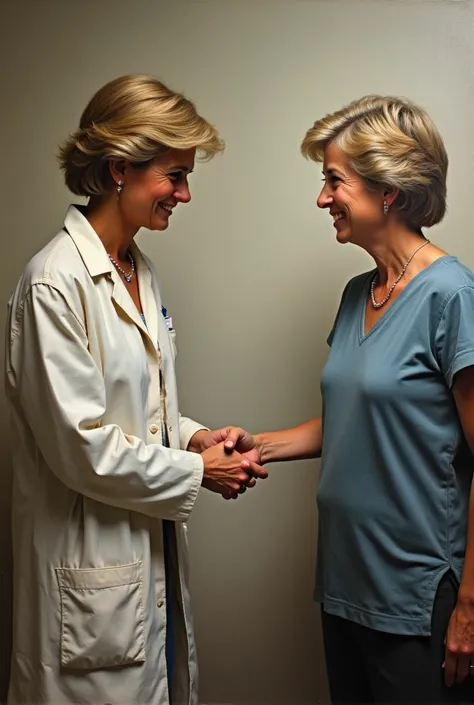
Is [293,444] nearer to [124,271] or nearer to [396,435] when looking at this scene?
[396,435]

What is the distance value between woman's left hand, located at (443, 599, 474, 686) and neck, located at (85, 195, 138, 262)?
37.2 inches

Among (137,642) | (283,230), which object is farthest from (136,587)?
(283,230)

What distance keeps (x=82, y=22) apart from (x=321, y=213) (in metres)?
0.73

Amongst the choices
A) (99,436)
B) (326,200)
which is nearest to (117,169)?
(326,200)

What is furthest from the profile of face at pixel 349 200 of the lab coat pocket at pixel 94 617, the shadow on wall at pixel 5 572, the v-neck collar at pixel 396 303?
the shadow on wall at pixel 5 572

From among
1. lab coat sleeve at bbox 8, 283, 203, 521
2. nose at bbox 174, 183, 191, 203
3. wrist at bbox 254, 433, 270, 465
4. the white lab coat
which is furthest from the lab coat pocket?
nose at bbox 174, 183, 191, 203

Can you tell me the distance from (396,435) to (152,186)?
0.67 meters

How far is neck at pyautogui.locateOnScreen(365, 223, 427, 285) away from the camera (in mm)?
1545

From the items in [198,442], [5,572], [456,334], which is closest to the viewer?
[456,334]

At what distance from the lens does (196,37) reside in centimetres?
189

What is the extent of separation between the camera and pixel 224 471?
1628 mm

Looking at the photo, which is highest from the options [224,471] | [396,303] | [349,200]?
[349,200]

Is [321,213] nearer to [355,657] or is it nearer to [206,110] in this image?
[206,110]

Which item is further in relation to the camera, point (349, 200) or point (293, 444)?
point (293, 444)
